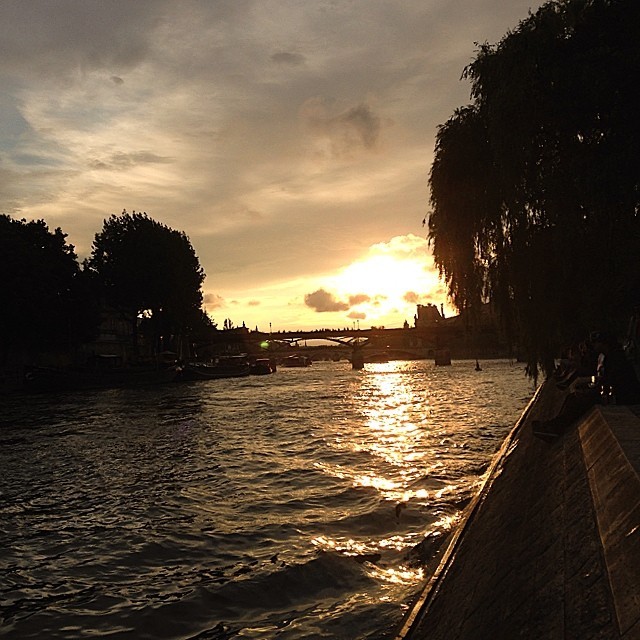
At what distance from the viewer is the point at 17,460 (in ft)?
64.6

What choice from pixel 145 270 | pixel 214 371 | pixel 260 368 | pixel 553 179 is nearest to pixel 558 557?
pixel 553 179

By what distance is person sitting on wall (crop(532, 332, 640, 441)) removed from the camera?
9.91 meters

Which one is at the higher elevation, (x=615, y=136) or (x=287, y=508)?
(x=615, y=136)

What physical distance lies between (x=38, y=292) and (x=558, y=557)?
2368 inches

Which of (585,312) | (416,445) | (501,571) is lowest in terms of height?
(416,445)

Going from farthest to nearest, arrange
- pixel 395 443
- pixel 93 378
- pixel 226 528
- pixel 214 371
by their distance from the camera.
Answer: pixel 214 371 → pixel 93 378 → pixel 395 443 → pixel 226 528

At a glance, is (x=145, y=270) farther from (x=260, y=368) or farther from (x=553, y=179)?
(x=553, y=179)

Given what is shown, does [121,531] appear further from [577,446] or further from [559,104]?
[559,104]

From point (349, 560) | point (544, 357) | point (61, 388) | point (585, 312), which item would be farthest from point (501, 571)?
point (61, 388)

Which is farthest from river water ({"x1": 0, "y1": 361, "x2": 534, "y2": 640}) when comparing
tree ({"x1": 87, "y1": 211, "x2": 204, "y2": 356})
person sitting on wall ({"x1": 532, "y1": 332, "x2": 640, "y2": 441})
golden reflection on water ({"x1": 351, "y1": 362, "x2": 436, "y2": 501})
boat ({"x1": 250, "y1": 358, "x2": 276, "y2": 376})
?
boat ({"x1": 250, "y1": 358, "x2": 276, "y2": 376})

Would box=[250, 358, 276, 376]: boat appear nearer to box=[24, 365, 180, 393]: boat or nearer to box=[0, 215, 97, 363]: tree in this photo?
box=[24, 365, 180, 393]: boat

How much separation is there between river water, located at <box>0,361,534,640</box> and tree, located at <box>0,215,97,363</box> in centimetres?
3491

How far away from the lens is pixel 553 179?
15555mm

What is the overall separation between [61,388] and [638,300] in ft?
188
